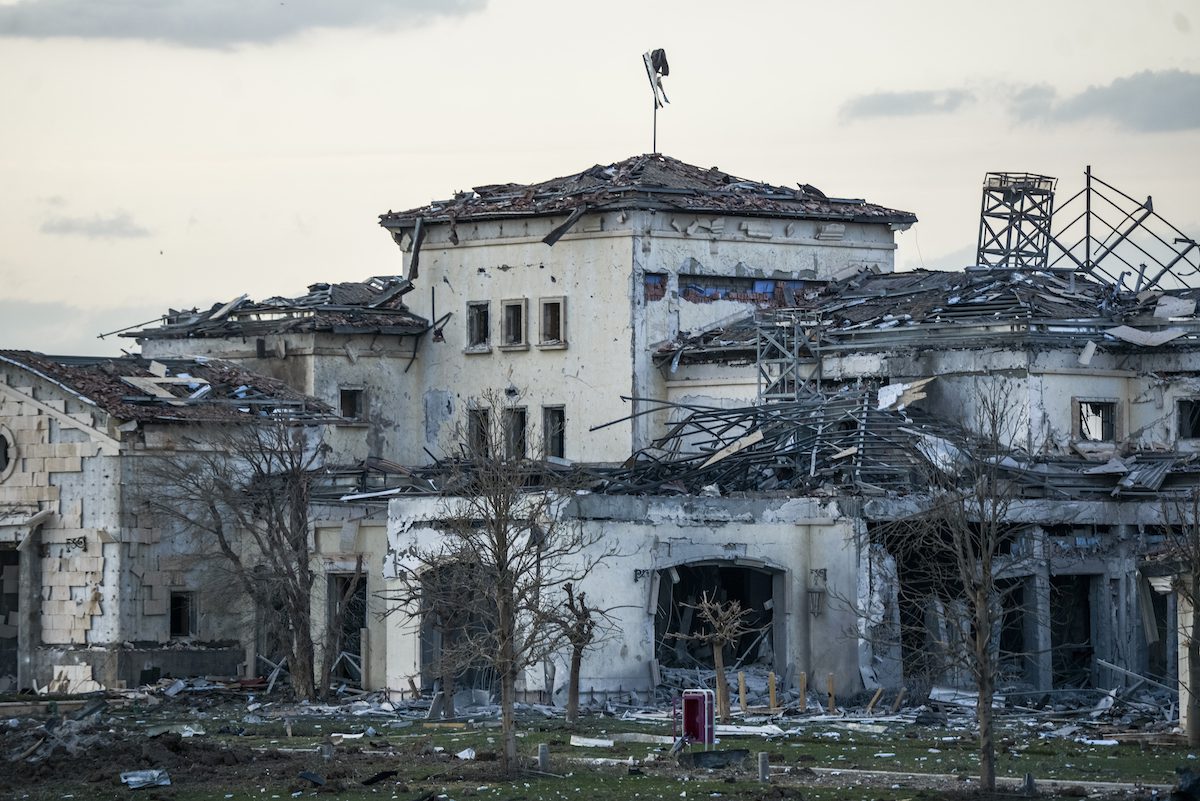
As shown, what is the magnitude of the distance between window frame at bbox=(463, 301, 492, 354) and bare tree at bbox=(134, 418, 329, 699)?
6.37 meters

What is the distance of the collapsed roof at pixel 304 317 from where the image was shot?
5212 cm

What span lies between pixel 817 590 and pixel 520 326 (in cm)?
1415

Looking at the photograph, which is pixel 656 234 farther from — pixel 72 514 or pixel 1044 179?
pixel 72 514

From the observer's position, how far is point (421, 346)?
53.5 m

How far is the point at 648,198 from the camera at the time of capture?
50062 millimetres

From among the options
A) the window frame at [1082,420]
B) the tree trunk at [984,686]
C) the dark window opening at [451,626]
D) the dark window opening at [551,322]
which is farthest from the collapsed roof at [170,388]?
the tree trunk at [984,686]

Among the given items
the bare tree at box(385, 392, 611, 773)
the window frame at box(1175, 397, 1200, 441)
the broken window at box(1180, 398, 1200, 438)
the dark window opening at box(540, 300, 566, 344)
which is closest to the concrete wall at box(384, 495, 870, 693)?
the bare tree at box(385, 392, 611, 773)

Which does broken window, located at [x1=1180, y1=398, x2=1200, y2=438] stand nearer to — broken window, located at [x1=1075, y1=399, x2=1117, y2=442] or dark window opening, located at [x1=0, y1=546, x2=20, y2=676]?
broken window, located at [x1=1075, y1=399, x2=1117, y2=442]

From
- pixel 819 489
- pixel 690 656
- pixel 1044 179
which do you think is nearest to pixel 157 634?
pixel 690 656

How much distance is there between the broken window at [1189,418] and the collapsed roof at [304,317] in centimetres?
1739

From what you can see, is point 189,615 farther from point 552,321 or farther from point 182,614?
point 552,321

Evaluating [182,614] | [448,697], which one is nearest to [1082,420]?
[448,697]

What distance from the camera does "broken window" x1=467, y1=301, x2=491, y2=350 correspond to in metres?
52.6

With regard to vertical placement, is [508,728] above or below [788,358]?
below
